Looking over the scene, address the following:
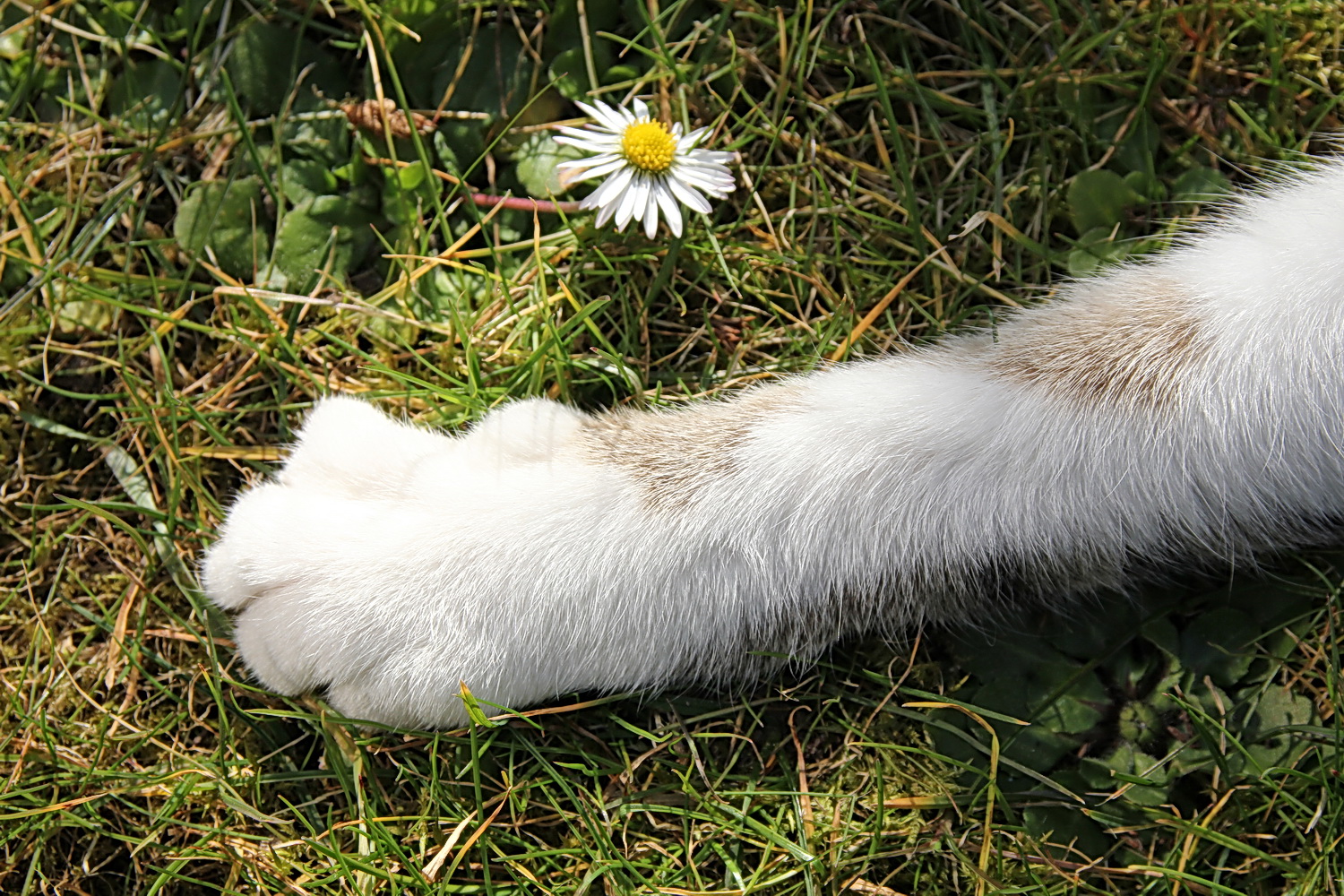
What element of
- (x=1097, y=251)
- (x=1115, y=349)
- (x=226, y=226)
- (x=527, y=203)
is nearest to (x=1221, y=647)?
(x=1115, y=349)

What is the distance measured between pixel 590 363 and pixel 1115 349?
1103 millimetres

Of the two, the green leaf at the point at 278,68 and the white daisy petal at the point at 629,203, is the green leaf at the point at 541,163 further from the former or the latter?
the green leaf at the point at 278,68

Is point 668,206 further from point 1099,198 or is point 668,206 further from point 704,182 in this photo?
point 1099,198

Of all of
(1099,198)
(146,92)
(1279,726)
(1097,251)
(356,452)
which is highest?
(146,92)

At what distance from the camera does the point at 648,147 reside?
1984 millimetres

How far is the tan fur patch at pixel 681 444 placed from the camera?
167 cm

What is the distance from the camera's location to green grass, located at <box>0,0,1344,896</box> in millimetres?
2029

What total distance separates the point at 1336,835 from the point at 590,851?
1640mm

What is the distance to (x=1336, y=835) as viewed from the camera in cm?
198

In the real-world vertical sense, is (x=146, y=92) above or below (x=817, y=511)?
above

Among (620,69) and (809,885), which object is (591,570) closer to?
(809,885)

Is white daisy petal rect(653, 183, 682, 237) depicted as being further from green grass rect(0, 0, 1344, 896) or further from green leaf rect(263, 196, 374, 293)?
green leaf rect(263, 196, 374, 293)

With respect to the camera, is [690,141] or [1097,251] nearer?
[690,141]

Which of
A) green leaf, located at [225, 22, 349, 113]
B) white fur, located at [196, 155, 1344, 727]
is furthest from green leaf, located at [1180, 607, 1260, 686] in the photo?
green leaf, located at [225, 22, 349, 113]
